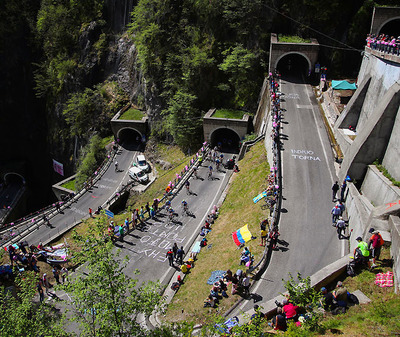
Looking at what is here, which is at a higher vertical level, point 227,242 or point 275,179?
point 275,179

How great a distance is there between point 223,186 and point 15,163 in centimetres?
5151

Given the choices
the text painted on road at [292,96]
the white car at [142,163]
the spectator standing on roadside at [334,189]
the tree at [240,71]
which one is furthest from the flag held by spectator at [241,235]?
the white car at [142,163]

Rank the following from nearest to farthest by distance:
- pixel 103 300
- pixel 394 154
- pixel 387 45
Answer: pixel 103 300 → pixel 394 154 → pixel 387 45

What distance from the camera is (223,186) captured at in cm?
3828

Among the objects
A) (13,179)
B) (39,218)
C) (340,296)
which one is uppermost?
(340,296)

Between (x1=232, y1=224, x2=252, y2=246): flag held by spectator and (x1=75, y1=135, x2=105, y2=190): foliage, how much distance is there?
32825 mm

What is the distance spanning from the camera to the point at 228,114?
47.9 metres

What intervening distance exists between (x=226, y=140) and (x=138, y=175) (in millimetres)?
13017

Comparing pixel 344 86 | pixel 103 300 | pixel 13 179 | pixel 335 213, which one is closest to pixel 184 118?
pixel 344 86

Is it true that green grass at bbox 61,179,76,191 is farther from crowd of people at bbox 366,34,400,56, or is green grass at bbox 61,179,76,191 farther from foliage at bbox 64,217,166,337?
crowd of people at bbox 366,34,400,56

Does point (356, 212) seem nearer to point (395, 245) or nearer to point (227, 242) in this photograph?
point (395, 245)

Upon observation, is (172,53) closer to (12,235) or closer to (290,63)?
(290,63)

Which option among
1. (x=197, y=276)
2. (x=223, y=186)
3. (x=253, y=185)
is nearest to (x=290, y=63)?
(x=223, y=186)

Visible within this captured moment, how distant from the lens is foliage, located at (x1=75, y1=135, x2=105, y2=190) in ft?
173
